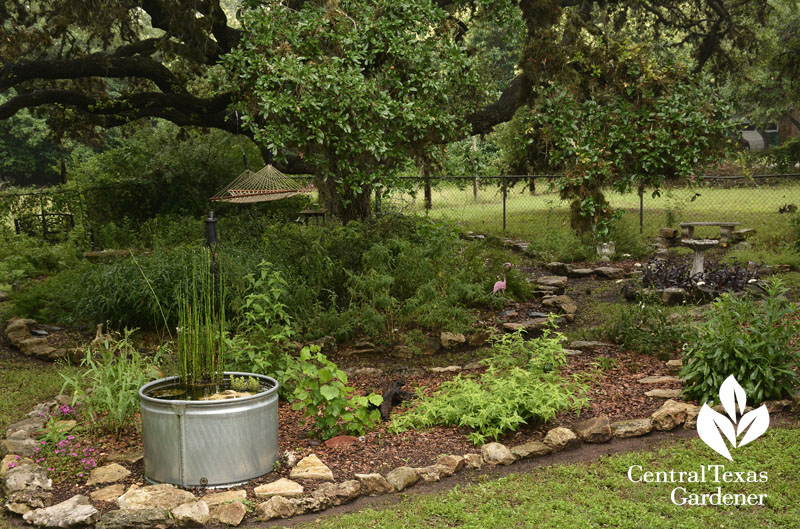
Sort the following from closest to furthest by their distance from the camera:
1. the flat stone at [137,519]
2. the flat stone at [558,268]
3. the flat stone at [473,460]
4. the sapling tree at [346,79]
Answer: the flat stone at [137,519], the flat stone at [473,460], the sapling tree at [346,79], the flat stone at [558,268]

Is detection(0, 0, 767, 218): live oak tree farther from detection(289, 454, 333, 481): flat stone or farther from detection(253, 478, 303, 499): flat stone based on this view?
detection(253, 478, 303, 499): flat stone

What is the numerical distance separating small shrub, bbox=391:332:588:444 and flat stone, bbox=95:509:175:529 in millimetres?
1661

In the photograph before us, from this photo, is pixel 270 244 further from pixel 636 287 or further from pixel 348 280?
pixel 636 287

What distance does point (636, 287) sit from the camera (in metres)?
9.05

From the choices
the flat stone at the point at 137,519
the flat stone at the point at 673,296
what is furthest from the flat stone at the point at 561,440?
the flat stone at the point at 673,296

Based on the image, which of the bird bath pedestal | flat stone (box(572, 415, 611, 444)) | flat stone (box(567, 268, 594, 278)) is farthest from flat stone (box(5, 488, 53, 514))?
flat stone (box(567, 268, 594, 278))

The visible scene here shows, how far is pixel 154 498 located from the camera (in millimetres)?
3904

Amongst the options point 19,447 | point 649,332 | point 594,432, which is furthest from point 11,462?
point 649,332

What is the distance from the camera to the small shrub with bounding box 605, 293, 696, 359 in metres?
6.40

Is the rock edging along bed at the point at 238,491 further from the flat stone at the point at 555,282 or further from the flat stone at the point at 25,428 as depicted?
the flat stone at the point at 555,282

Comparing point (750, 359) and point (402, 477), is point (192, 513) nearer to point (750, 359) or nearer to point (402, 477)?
point (402, 477)

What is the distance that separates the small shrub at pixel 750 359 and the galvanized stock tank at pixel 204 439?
3.07 metres

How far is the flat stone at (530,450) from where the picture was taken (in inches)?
172

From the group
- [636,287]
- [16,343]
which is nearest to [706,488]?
[636,287]
